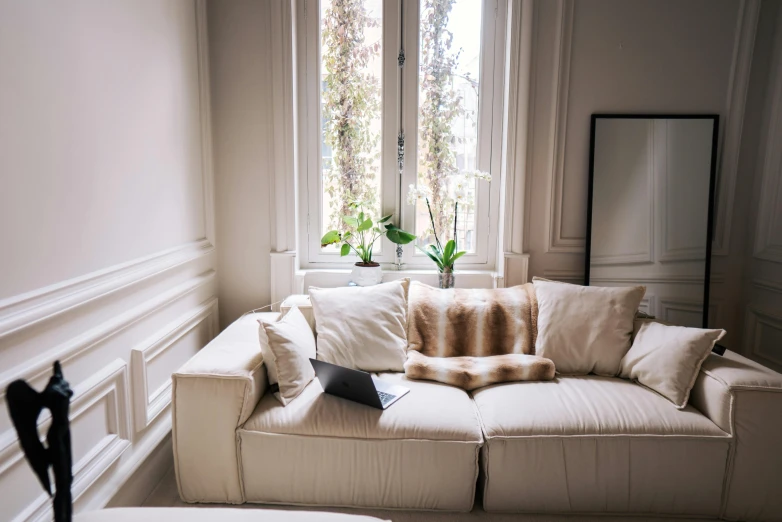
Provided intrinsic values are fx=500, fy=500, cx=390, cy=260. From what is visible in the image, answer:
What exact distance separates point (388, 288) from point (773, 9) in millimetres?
2519

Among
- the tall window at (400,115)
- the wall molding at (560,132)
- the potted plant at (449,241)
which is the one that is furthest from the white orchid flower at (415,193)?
the wall molding at (560,132)

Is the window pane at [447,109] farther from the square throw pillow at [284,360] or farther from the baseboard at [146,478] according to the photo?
the baseboard at [146,478]

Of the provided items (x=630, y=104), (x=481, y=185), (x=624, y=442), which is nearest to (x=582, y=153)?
(x=630, y=104)

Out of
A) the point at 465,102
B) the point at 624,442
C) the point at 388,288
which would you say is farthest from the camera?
the point at 465,102

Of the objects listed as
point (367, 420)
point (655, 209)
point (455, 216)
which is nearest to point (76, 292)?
point (367, 420)

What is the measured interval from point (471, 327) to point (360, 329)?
1.79 ft

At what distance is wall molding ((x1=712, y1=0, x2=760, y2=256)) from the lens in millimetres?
2637

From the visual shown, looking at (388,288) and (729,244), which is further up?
(729,244)

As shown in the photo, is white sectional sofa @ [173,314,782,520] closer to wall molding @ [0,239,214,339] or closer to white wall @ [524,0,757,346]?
wall molding @ [0,239,214,339]

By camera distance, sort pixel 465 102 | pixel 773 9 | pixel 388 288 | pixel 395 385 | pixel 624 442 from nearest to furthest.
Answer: pixel 624 442, pixel 395 385, pixel 388 288, pixel 773 9, pixel 465 102

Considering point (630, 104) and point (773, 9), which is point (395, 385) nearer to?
point (630, 104)

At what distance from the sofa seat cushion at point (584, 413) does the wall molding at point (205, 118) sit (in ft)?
5.44

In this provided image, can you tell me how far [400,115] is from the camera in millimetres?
2846

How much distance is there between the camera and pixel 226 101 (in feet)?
8.95
